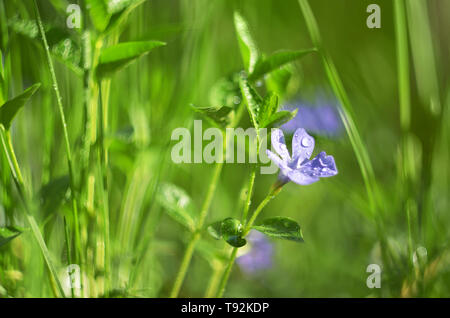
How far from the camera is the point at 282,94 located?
0.48m

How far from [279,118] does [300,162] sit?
0.05 m

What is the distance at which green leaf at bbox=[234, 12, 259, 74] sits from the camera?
423 millimetres

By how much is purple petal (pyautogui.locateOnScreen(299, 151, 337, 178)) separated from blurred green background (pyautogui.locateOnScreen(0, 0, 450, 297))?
9 centimetres

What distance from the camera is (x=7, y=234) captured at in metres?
0.38

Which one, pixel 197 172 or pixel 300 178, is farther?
pixel 197 172

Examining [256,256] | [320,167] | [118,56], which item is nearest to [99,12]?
[118,56]

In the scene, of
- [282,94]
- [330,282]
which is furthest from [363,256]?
[282,94]

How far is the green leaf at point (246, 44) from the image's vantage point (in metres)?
0.42

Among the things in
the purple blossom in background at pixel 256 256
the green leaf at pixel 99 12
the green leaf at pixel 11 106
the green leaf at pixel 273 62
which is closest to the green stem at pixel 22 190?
the green leaf at pixel 11 106

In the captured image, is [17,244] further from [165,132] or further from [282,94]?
[282,94]

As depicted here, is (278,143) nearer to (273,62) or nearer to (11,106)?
(273,62)

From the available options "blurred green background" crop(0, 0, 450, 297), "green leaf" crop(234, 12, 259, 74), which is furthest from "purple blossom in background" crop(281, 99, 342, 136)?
"green leaf" crop(234, 12, 259, 74)
